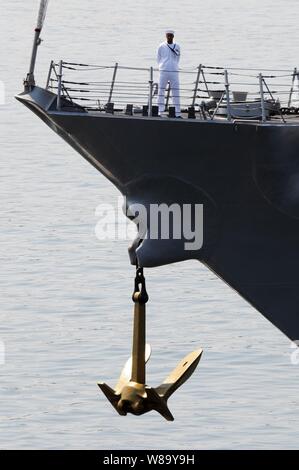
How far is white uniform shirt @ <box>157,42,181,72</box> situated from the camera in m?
36.9

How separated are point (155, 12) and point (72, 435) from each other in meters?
58.9

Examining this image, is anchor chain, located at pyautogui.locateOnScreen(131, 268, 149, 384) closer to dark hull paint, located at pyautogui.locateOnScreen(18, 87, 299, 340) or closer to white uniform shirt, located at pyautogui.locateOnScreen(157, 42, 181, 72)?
dark hull paint, located at pyautogui.locateOnScreen(18, 87, 299, 340)

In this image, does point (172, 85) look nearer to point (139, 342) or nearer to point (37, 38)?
point (37, 38)

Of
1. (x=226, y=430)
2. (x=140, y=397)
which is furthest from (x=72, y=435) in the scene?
(x=140, y=397)

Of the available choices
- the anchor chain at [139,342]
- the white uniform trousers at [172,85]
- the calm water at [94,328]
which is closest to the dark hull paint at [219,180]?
the white uniform trousers at [172,85]

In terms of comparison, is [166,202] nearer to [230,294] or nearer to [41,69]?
[230,294]

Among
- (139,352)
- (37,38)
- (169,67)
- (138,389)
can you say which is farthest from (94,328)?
(37,38)

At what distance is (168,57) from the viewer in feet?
121

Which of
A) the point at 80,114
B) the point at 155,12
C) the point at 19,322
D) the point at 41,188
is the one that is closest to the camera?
the point at 80,114

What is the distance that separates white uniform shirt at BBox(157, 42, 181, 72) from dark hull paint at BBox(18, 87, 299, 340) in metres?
1.31

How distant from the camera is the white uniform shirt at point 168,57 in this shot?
121 feet

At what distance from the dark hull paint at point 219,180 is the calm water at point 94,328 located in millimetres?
4803

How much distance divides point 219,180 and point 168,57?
2578 mm

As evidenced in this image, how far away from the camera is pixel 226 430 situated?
41.8 meters
